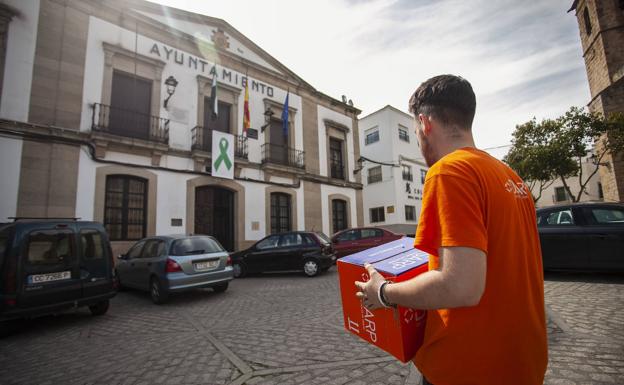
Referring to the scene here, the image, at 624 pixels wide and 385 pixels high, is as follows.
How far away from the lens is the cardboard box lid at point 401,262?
1.32m

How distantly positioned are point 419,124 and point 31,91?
12.5 m

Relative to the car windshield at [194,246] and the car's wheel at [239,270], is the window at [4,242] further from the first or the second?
the car's wheel at [239,270]

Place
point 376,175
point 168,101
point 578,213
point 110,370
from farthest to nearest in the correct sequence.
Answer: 1. point 376,175
2. point 168,101
3. point 578,213
4. point 110,370

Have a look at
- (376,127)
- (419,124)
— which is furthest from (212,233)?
(376,127)

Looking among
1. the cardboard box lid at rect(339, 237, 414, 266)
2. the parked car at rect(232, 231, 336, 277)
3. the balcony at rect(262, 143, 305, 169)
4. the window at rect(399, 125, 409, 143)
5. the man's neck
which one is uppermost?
the window at rect(399, 125, 409, 143)

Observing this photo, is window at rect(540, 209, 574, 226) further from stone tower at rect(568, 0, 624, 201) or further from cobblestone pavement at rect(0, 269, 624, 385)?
Result: stone tower at rect(568, 0, 624, 201)

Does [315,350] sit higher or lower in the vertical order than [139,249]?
lower

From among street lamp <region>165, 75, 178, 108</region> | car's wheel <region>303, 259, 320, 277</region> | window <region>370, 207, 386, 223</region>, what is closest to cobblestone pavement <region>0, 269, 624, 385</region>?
car's wheel <region>303, 259, 320, 277</region>

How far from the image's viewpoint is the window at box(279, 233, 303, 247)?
1042 cm

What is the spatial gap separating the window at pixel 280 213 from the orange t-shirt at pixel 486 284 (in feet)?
47.4

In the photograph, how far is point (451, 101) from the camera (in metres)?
1.31

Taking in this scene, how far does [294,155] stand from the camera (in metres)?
16.5

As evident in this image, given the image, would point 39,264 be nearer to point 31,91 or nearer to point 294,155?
point 31,91

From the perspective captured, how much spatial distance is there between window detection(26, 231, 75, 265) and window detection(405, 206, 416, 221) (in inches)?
955
